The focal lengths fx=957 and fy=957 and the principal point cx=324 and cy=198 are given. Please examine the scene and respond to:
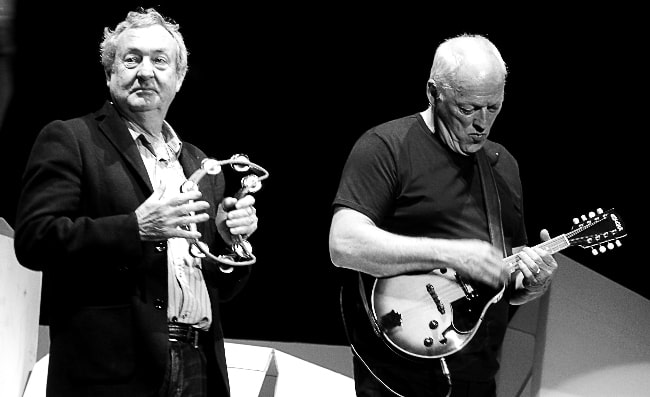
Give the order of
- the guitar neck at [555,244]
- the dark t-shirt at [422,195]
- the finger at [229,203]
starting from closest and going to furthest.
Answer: the finger at [229,203] → the dark t-shirt at [422,195] → the guitar neck at [555,244]

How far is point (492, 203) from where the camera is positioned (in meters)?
2.85

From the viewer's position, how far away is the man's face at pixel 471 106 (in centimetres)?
280

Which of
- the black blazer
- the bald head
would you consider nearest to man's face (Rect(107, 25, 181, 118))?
the black blazer

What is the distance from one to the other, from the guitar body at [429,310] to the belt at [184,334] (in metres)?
0.51

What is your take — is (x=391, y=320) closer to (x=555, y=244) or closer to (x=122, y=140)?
(x=555, y=244)

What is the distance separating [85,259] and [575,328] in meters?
2.66

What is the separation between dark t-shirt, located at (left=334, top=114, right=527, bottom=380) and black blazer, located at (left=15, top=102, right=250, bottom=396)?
60 cm

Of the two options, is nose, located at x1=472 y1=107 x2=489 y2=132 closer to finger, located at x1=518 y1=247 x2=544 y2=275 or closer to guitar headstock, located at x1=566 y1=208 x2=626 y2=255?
finger, located at x1=518 y1=247 x2=544 y2=275

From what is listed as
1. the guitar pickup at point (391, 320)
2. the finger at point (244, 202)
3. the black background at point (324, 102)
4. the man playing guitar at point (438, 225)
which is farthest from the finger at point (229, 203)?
the black background at point (324, 102)

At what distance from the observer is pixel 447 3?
430 cm

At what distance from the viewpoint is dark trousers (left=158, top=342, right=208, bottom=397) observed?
8.06ft

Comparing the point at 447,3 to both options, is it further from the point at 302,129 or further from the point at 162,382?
the point at 162,382

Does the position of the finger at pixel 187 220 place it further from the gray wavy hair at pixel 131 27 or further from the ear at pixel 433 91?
the ear at pixel 433 91

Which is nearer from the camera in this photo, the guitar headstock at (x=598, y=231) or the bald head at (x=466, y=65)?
the bald head at (x=466, y=65)
